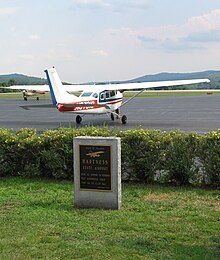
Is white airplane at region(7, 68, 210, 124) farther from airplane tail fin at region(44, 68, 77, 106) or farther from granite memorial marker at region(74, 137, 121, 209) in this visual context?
granite memorial marker at region(74, 137, 121, 209)

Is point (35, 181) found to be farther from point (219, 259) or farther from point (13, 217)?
point (219, 259)

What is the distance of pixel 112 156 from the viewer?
304 inches

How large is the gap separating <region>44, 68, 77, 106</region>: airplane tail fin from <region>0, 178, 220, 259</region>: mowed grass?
1807 cm

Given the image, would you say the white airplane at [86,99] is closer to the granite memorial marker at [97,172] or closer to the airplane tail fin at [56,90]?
the airplane tail fin at [56,90]

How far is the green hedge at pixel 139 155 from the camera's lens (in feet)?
30.5

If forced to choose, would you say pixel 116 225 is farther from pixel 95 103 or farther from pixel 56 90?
pixel 56 90

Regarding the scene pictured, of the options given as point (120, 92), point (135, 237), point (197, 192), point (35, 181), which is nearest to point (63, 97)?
point (120, 92)

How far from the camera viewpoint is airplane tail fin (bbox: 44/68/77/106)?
27219mm

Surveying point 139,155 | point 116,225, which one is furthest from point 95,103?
point 116,225

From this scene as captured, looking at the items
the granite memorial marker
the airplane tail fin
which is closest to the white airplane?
the airplane tail fin

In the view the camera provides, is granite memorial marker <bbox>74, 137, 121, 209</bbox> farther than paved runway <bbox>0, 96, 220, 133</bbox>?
No

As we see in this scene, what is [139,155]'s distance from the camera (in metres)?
9.67

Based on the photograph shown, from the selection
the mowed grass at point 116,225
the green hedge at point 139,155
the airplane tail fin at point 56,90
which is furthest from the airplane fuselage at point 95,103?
the mowed grass at point 116,225

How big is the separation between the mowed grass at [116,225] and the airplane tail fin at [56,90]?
18.1m
